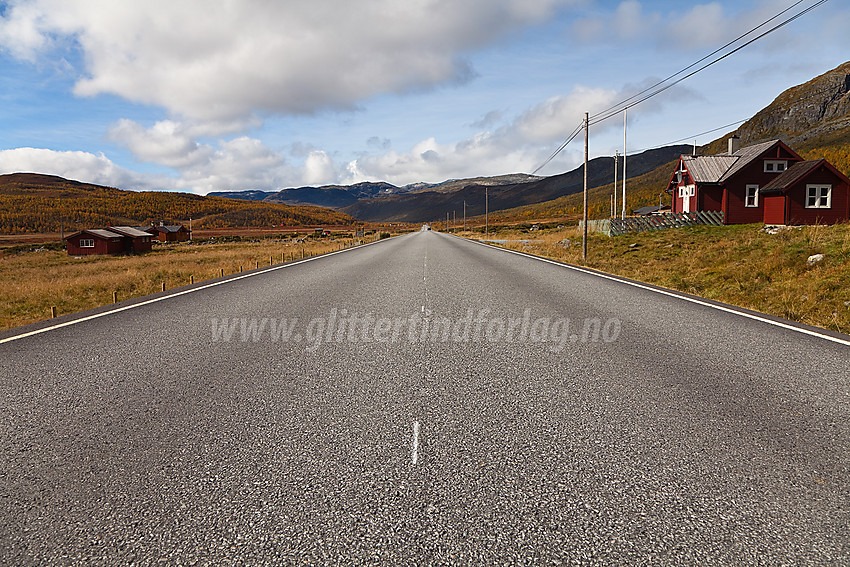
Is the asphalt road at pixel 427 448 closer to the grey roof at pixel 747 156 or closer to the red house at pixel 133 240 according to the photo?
the grey roof at pixel 747 156

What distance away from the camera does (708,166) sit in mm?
40719

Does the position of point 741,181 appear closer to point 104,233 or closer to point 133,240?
point 104,233

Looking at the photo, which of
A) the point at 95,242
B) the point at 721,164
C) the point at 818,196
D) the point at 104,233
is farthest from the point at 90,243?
the point at 818,196

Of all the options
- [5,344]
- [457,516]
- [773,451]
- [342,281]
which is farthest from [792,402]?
[342,281]

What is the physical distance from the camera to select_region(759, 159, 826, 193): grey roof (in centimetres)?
3272

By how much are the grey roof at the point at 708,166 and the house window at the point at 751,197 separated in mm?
2393

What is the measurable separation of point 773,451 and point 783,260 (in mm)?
13291

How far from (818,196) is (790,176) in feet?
7.14

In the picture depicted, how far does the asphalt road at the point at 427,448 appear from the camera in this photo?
2.39 meters

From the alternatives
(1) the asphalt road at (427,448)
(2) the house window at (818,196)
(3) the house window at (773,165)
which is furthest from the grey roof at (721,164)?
(1) the asphalt road at (427,448)

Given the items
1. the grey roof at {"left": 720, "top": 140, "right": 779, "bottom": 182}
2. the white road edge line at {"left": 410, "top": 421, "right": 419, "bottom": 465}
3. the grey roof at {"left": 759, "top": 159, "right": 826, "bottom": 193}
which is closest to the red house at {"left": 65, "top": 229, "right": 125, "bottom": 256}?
the grey roof at {"left": 720, "top": 140, "right": 779, "bottom": 182}

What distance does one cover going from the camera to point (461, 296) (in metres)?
10.9

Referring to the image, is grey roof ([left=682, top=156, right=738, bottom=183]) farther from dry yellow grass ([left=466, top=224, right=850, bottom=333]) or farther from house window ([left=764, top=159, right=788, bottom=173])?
dry yellow grass ([left=466, top=224, right=850, bottom=333])

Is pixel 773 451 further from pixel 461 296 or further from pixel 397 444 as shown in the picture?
pixel 461 296
